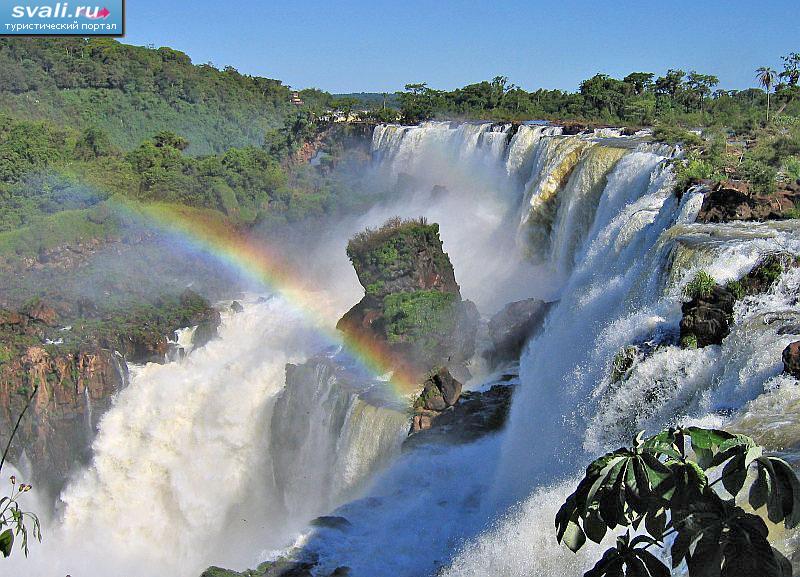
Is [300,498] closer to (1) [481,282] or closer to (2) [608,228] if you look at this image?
(2) [608,228]

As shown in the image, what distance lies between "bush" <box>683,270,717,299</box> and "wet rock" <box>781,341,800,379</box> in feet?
7.98

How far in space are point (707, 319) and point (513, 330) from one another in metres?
9.41

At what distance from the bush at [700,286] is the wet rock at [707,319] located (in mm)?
93

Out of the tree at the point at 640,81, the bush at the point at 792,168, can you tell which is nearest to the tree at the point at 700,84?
the tree at the point at 640,81

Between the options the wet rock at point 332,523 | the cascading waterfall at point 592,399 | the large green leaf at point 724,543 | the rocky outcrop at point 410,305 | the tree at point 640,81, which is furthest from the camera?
the tree at point 640,81

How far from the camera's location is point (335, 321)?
26.1 m

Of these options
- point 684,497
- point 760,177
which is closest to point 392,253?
point 760,177

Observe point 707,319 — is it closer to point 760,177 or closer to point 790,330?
point 790,330

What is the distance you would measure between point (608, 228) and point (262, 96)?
214 feet

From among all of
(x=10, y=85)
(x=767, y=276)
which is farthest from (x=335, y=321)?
(x=10, y=85)

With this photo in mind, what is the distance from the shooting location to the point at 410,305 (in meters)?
20.5

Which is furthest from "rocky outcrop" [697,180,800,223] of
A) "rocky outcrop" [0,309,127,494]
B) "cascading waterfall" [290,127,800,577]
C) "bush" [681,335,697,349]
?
"rocky outcrop" [0,309,127,494]

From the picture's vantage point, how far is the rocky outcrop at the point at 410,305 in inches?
786

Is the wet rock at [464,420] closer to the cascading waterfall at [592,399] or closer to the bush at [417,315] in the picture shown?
the cascading waterfall at [592,399]
